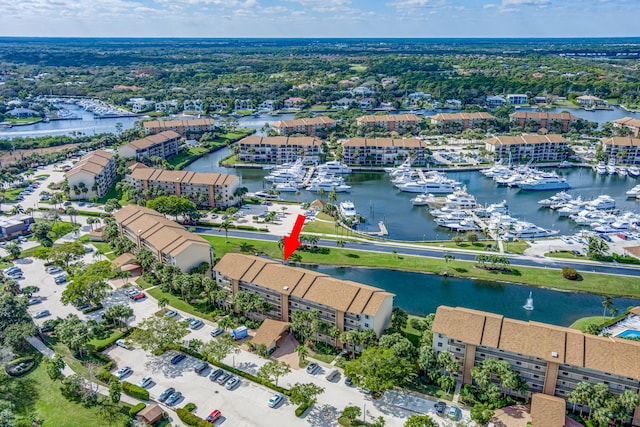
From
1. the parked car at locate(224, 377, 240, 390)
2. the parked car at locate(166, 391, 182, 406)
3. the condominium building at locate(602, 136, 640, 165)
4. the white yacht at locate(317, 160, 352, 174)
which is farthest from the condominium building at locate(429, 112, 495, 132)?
the parked car at locate(166, 391, 182, 406)

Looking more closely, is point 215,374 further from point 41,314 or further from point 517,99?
point 517,99

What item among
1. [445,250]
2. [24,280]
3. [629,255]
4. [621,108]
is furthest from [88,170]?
[621,108]

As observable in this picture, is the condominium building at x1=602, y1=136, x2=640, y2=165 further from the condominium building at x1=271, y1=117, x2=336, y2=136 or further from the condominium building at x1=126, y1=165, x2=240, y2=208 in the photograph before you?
the condominium building at x1=126, y1=165, x2=240, y2=208

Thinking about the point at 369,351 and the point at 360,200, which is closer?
the point at 369,351

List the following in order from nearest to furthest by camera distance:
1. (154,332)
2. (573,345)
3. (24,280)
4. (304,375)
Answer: (573,345)
(304,375)
(154,332)
(24,280)

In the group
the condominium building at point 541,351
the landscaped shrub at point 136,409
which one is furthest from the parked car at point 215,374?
the condominium building at point 541,351

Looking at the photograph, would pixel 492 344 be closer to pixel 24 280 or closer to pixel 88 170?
pixel 24 280

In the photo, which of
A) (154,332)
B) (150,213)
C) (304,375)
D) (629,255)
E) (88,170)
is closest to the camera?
(304,375)
